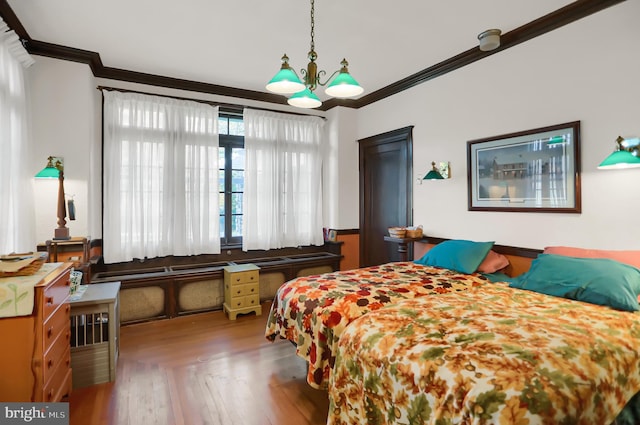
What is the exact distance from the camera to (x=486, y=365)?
132 cm

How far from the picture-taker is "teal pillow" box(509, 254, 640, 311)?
203cm

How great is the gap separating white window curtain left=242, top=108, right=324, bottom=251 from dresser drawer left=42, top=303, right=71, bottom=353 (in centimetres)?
238

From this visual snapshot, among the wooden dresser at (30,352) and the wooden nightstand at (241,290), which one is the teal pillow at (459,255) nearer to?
the wooden nightstand at (241,290)

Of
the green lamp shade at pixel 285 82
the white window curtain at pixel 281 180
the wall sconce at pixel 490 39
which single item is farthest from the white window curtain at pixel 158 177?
the wall sconce at pixel 490 39

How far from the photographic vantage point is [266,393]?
7.68ft

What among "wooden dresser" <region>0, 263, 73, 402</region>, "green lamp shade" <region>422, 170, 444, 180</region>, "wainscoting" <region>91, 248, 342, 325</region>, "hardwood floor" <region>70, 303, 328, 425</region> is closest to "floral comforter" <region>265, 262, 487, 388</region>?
"hardwood floor" <region>70, 303, 328, 425</region>

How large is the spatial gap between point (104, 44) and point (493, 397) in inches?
161

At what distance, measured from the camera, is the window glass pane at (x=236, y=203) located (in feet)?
15.0

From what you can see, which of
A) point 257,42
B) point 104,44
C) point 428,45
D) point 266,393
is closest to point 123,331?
point 266,393

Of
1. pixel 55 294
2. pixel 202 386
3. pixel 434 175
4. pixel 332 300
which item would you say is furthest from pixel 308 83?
pixel 202 386

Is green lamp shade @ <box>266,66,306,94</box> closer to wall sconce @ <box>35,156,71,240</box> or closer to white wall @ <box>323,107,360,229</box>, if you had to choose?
wall sconce @ <box>35,156,71,240</box>

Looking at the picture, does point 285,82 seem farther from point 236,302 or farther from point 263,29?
point 236,302

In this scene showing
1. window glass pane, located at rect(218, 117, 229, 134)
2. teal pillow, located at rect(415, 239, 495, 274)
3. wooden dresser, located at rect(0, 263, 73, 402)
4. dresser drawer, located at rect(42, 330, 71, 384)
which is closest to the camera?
wooden dresser, located at rect(0, 263, 73, 402)

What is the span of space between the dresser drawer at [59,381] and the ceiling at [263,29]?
261cm
